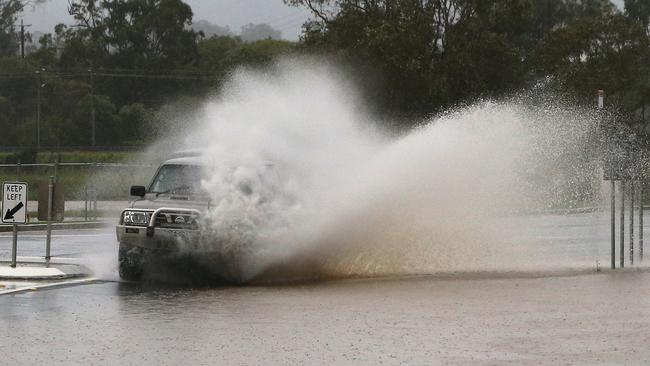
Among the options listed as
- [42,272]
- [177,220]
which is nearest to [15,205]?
[42,272]

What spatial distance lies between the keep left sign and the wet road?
161 cm

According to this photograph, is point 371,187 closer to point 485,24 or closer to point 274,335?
point 274,335

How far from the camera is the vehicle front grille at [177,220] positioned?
17703 mm

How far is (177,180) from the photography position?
19.0 m

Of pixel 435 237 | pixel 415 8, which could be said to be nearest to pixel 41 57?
pixel 415 8

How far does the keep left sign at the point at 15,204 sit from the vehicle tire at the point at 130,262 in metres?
2.20

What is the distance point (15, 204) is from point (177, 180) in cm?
Result: 280

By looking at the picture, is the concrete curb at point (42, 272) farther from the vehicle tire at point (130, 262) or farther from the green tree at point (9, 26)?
the green tree at point (9, 26)

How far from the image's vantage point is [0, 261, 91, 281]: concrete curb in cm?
1869

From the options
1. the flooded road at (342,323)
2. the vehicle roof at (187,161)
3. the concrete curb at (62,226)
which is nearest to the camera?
the flooded road at (342,323)

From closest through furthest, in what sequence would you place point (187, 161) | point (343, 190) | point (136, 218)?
point (136, 218) → point (187, 161) → point (343, 190)

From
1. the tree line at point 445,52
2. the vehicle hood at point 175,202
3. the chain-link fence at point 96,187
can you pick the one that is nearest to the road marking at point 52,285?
the vehicle hood at point 175,202

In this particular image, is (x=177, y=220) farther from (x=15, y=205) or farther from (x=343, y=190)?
(x=15, y=205)

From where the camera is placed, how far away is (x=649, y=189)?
5512cm
